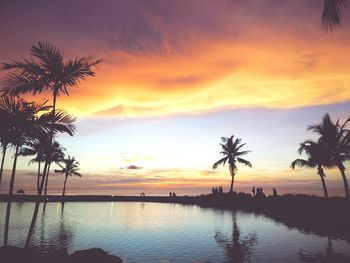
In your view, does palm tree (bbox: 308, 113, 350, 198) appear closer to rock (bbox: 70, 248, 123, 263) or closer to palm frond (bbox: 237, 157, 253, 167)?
palm frond (bbox: 237, 157, 253, 167)

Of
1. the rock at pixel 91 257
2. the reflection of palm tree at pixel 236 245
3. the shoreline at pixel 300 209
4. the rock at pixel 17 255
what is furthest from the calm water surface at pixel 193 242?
the rock at pixel 17 255

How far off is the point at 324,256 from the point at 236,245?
5.51m

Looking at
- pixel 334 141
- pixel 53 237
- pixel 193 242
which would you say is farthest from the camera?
pixel 334 141

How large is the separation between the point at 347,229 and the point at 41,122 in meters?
25.0

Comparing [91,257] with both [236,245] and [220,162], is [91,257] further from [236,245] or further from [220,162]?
[220,162]

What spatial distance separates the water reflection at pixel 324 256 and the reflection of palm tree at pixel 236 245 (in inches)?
122

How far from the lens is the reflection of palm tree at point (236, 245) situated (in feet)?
52.8

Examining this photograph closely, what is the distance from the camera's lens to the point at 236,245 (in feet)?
63.3

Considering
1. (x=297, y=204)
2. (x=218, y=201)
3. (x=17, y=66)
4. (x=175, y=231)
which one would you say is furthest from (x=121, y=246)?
(x=218, y=201)

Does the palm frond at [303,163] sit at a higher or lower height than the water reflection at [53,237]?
higher

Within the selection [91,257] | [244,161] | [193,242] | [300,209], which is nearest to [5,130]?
[91,257]

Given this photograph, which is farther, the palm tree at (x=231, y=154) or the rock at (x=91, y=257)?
the palm tree at (x=231, y=154)

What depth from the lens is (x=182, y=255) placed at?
55.4ft

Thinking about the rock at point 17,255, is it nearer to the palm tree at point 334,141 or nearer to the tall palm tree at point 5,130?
the tall palm tree at point 5,130
